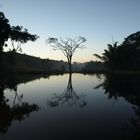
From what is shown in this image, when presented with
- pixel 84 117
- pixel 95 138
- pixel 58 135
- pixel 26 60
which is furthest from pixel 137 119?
pixel 26 60

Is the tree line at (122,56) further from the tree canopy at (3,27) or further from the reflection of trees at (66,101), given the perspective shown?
the reflection of trees at (66,101)

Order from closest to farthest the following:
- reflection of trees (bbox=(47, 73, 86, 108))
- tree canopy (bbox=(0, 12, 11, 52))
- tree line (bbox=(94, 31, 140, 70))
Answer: reflection of trees (bbox=(47, 73, 86, 108)) < tree canopy (bbox=(0, 12, 11, 52)) < tree line (bbox=(94, 31, 140, 70))

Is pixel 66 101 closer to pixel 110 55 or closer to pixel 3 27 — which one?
pixel 3 27

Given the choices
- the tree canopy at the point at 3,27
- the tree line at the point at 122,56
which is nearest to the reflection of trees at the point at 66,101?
the tree canopy at the point at 3,27

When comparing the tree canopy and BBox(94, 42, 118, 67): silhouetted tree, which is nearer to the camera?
the tree canopy

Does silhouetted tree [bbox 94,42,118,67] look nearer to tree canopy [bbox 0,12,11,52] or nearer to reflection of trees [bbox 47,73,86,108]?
tree canopy [bbox 0,12,11,52]

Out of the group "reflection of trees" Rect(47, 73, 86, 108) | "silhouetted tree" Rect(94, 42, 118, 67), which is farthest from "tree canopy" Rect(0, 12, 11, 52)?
"reflection of trees" Rect(47, 73, 86, 108)

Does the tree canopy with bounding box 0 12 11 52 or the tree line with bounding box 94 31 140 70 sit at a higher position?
the tree canopy with bounding box 0 12 11 52

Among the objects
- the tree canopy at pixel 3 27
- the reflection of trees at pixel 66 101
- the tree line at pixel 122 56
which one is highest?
the tree canopy at pixel 3 27

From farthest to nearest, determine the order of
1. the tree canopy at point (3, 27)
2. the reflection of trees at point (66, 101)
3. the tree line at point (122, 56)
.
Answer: the tree line at point (122, 56) < the tree canopy at point (3, 27) < the reflection of trees at point (66, 101)

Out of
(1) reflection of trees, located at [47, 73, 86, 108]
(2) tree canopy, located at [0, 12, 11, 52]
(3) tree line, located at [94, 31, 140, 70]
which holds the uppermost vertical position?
(2) tree canopy, located at [0, 12, 11, 52]

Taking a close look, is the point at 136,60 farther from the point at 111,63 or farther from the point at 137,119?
the point at 137,119

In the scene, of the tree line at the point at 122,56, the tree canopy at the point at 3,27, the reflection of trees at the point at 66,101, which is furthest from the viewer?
the tree line at the point at 122,56

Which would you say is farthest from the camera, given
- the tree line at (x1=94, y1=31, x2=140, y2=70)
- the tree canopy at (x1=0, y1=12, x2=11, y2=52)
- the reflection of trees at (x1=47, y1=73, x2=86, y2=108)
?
the tree line at (x1=94, y1=31, x2=140, y2=70)
